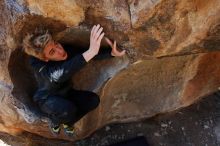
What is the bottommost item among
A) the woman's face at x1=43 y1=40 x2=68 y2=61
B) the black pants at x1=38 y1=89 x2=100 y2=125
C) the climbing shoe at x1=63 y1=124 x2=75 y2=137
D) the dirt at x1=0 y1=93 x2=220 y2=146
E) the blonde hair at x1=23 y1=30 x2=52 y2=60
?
the dirt at x1=0 y1=93 x2=220 y2=146

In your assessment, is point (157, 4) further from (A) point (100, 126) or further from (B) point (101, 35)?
(A) point (100, 126)

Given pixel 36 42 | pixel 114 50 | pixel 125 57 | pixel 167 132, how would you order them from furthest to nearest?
pixel 167 132 < pixel 125 57 < pixel 114 50 < pixel 36 42

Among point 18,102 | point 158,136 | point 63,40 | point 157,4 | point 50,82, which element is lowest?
point 158,136

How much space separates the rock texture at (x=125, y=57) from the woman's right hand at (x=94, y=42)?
43mm

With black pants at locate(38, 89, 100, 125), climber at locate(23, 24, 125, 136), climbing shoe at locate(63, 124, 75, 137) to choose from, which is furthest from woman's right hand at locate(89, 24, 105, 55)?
climbing shoe at locate(63, 124, 75, 137)

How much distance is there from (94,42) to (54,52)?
→ 250 millimetres

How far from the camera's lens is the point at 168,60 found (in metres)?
3.11

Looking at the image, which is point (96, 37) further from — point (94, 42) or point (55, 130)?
point (55, 130)

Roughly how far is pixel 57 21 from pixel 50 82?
1.25 feet

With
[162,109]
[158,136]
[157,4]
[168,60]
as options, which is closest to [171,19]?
[157,4]

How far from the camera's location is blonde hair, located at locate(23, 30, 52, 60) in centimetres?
265

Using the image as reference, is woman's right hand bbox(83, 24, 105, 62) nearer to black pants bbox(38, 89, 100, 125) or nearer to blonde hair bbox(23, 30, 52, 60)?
blonde hair bbox(23, 30, 52, 60)

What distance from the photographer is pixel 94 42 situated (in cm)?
267

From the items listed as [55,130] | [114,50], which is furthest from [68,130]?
[114,50]
